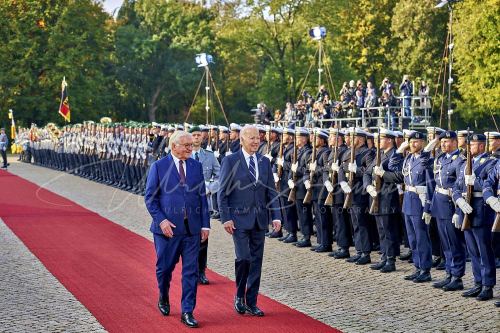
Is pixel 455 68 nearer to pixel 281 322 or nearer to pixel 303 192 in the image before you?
pixel 303 192

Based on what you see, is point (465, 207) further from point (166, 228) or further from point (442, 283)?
point (166, 228)

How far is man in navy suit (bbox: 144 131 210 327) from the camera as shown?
387 inches

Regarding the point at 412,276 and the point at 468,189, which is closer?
the point at 468,189

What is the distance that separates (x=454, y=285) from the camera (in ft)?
38.4

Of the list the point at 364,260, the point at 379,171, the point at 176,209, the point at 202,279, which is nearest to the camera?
the point at 176,209

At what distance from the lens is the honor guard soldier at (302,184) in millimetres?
16141

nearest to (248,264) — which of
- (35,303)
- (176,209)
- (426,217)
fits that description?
(176,209)

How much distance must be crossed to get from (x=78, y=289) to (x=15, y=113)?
60.7 m

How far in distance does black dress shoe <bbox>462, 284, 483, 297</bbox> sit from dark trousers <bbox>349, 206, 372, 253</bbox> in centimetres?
279

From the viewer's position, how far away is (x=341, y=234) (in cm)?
1478

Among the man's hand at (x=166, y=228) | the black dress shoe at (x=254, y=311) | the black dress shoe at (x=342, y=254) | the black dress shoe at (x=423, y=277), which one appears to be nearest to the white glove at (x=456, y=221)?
the black dress shoe at (x=423, y=277)

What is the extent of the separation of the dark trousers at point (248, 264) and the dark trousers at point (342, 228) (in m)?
4.72

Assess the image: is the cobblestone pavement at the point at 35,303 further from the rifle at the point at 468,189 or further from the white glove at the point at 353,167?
the white glove at the point at 353,167

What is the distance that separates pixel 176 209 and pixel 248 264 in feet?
3.22
